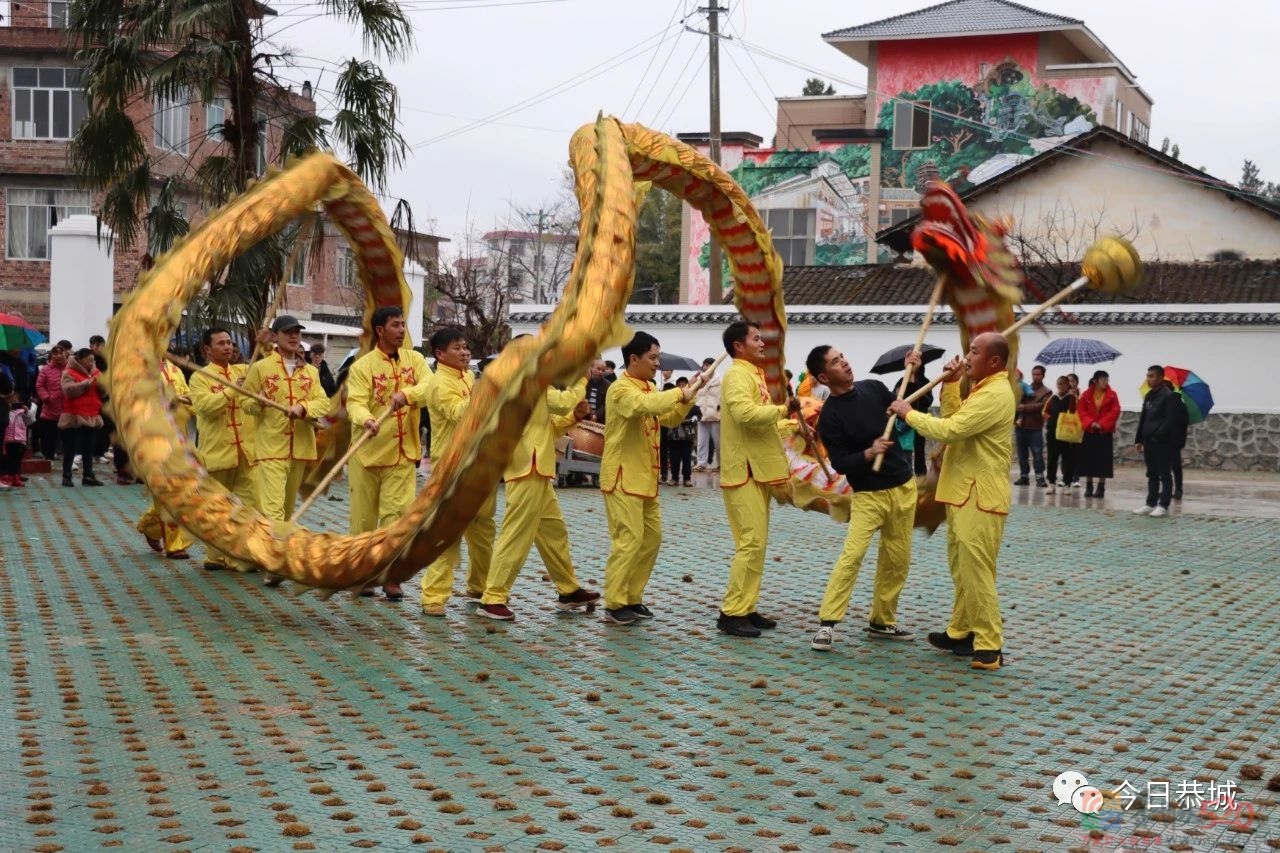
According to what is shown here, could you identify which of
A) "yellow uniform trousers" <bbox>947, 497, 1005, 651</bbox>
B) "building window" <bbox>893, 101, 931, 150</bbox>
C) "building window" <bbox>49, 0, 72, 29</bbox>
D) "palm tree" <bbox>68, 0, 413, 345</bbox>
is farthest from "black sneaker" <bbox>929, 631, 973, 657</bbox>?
"building window" <bbox>893, 101, 931, 150</bbox>

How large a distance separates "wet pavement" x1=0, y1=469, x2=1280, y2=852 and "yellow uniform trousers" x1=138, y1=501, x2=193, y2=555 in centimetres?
34

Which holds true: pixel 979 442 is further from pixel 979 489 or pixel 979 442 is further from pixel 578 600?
pixel 578 600

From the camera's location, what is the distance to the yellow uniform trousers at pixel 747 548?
27.1 ft

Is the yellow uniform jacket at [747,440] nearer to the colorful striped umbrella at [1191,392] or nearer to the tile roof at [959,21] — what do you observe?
the colorful striped umbrella at [1191,392]

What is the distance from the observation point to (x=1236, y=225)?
28156 mm

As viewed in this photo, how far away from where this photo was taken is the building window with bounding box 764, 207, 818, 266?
37.4m

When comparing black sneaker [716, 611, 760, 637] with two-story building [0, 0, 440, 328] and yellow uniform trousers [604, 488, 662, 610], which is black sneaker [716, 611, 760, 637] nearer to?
yellow uniform trousers [604, 488, 662, 610]

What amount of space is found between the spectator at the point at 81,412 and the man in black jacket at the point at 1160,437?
38.1 feet

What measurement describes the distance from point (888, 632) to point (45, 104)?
1081 inches

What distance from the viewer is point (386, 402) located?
938cm

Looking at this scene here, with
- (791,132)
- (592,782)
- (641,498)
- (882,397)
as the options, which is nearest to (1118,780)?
(592,782)

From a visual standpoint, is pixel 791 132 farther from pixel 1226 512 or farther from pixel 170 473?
pixel 170 473

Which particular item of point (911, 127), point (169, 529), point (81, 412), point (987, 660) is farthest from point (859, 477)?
point (911, 127)

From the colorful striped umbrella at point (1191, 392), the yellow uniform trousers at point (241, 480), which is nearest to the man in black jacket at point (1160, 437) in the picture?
the colorful striped umbrella at point (1191, 392)
